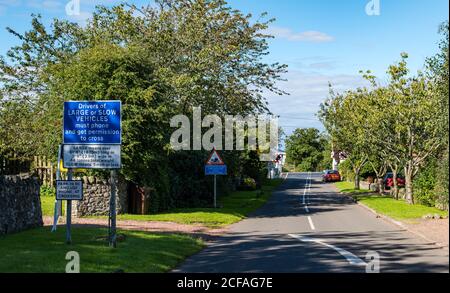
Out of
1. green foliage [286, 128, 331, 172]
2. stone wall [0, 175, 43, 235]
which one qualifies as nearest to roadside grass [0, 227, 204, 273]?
stone wall [0, 175, 43, 235]

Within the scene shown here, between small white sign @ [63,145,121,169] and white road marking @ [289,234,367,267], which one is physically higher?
small white sign @ [63,145,121,169]

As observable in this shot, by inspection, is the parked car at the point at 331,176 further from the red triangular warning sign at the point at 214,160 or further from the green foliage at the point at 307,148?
the red triangular warning sign at the point at 214,160

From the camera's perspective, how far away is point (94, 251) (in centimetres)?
1413

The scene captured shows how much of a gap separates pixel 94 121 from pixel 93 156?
2.95 ft

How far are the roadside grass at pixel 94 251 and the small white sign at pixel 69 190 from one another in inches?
45.1

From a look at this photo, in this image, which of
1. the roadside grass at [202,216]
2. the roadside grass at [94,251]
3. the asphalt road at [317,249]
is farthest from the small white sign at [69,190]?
the roadside grass at [202,216]

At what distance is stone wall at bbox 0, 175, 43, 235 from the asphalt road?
5.73m

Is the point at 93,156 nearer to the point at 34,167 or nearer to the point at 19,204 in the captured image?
the point at 19,204

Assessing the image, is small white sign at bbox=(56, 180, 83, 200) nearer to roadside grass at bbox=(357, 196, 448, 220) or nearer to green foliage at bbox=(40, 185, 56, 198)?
roadside grass at bbox=(357, 196, 448, 220)

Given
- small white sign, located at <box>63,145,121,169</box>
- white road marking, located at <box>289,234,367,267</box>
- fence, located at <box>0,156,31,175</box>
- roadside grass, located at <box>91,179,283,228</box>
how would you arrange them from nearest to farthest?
white road marking, located at <box>289,234,367,267</box> < small white sign, located at <box>63,145,121,169</box> < roadside grass, located at <box>91,179,283,228</box> < fence, located at <box>0,156,31,175</box>

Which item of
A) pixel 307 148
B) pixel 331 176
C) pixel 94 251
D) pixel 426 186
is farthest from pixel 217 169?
pixel 307 148

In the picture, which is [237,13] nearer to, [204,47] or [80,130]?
[204,47]

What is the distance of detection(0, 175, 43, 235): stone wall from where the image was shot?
57.1ft
